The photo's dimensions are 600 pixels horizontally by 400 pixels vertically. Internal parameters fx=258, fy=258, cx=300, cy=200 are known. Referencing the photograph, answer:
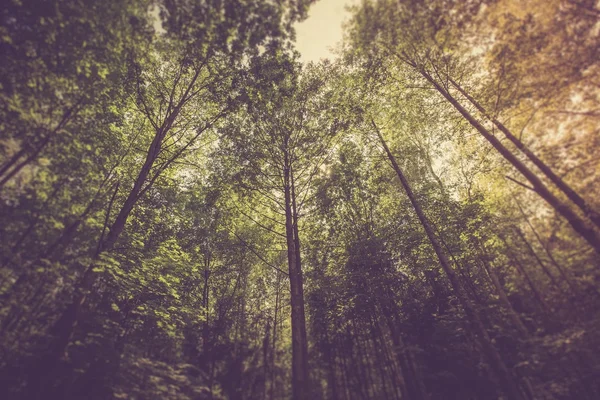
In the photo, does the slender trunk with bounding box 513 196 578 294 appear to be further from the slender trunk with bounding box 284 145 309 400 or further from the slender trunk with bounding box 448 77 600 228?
the slender trunk with bounding box 284 145 309 400

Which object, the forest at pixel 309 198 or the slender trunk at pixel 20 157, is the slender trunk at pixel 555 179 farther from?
the slender trunk at pixel 20 157

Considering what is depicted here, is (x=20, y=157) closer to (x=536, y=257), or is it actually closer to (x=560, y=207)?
(x=560, y=207)

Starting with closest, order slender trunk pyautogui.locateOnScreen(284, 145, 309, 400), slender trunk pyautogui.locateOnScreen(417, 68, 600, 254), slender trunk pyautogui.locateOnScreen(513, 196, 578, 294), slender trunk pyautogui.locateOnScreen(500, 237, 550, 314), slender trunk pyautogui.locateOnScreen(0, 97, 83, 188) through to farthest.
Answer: slender trunk pyautogui.locateOnScreen(0, 97, 83, 188) → slender trunk pyautogui.locateOnScreen(417, 68, 600, 254) → slender trunk pyautogui.locateOnScreen(513, 196, 578, 294) → slender trunk pyautogui.locateOnScreen(284, 145, 309, 400) → slender trunk pyautogui.locateOnScreen(500, 237, 550, 314)

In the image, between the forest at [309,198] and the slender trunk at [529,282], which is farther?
the slender trunk at [529,282]

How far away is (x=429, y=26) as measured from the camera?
9.04m

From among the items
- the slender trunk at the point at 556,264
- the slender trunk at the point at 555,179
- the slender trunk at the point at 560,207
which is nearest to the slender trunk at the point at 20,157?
the slender trunk at the point at 560,207

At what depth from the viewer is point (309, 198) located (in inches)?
468

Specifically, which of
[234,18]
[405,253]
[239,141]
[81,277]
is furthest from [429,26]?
[81,277]

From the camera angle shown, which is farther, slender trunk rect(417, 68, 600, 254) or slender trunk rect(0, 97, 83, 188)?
slender trunk rect(417, 68, 600, 254)

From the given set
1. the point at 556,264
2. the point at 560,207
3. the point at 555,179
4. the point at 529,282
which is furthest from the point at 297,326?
the point at 555,179

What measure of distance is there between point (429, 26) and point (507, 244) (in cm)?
885

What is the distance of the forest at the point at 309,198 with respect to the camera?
6.55 meters

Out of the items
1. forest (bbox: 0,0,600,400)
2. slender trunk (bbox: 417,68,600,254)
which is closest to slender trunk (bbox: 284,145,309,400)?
forest (bbox: 0,0,600,400)

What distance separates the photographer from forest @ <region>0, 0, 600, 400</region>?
655 cm
